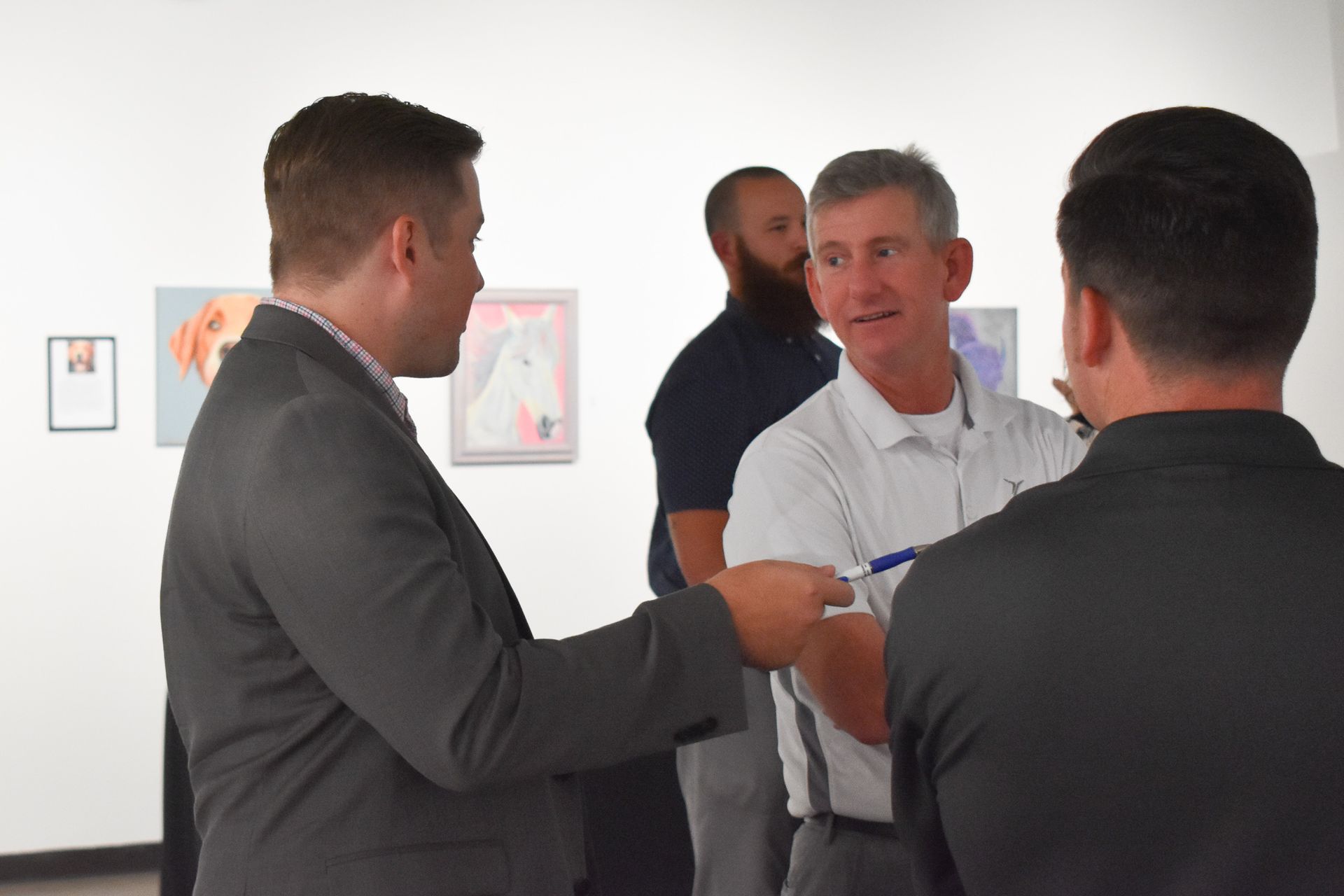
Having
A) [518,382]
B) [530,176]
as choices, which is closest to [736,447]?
[518,382]

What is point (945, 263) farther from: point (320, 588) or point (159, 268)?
point (159, 268)

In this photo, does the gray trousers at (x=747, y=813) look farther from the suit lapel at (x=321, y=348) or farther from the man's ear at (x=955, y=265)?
the suit lapel at (x=321, y=348)

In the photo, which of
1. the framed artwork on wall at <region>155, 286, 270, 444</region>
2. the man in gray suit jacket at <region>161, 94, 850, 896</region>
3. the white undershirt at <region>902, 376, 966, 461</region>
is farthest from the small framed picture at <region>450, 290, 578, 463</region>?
the man in gray suit jacket at <region>161, 94, 850, 896</region>

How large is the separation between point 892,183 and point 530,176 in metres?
3.71

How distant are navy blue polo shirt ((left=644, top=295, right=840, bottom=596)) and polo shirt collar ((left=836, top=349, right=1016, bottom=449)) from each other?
0.78 m

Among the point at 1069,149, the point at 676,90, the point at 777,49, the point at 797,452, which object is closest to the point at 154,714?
the point at 676,90

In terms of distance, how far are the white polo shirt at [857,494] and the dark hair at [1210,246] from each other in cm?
67

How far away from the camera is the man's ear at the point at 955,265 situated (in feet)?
6.59

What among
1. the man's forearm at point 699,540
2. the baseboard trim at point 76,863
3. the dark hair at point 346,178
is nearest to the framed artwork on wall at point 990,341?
the man's forearm at point 699,540

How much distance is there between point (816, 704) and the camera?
1.66 metres

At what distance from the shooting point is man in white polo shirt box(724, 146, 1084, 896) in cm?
166

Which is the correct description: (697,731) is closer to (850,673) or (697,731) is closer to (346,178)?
(850,673)

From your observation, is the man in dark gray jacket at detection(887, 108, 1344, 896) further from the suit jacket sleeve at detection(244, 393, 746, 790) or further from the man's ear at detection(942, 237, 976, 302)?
the man's ear at detection(942, 237, 976, 302)

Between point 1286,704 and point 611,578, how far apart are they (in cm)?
469
